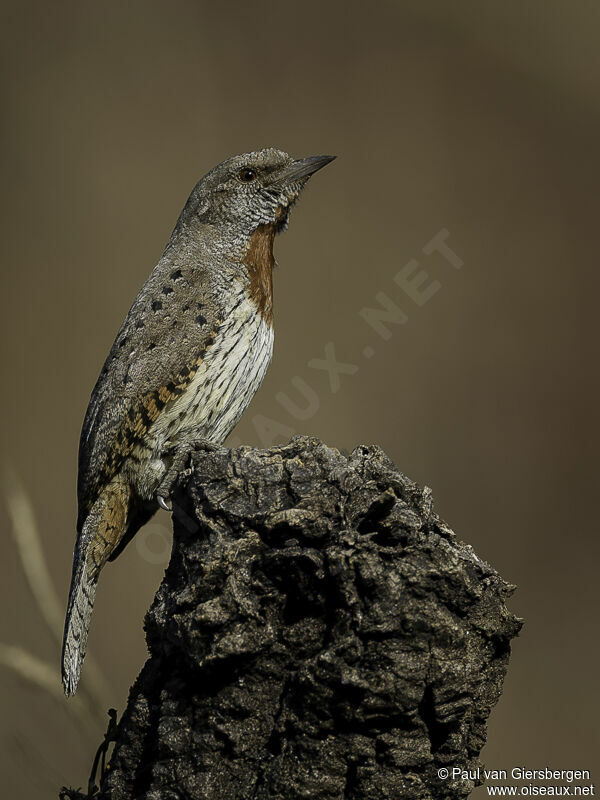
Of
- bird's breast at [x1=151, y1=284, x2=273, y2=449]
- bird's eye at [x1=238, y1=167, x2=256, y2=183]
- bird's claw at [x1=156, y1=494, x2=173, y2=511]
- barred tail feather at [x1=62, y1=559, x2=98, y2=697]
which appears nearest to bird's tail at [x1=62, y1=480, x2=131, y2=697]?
barred tail feather at [x1=62, y1=559, x2=98, y2=697]

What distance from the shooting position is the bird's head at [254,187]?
3.57m

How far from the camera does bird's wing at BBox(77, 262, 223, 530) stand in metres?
3.11

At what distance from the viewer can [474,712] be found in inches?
75.5

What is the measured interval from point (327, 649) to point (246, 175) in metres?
2.40

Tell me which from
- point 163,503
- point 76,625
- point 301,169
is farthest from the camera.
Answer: point 301,169

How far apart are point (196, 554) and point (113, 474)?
121 centimetres

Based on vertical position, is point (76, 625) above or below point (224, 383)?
below

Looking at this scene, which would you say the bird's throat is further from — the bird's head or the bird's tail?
the bird's tail

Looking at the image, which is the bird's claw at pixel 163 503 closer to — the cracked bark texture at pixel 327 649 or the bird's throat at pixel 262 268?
the bird's throat at pixel 262 268

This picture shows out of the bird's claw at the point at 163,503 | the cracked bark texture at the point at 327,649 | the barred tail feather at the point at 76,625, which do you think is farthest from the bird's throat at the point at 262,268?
the cracked bark texture at the point at 327,649

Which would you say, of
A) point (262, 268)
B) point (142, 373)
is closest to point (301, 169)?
point (262, 268)

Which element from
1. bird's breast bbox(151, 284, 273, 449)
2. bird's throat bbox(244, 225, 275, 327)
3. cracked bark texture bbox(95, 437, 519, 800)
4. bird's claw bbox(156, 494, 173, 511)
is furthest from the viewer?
bird's throat bbox(244, 225, 275, 327)

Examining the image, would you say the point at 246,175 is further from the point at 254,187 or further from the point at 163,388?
the point at 163,388

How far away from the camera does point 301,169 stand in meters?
3.55
